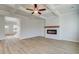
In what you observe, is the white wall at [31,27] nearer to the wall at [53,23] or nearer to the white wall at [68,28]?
the wall at [53,23]

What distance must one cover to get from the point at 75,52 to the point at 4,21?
1629 millimetres

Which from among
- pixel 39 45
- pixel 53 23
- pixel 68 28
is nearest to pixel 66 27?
pixel 68 28

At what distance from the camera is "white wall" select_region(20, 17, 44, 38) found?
254cm

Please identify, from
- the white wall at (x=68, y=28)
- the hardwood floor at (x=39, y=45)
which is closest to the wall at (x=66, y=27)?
the white wall at (x=68, y=28)

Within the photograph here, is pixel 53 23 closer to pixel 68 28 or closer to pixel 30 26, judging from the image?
pixel 68 28

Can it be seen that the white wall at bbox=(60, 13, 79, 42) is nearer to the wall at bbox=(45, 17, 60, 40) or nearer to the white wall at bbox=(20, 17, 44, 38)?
the wall at bbox=(45, 17, 60, 40)

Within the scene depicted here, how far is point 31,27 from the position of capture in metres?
2.69

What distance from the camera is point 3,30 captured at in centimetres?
249

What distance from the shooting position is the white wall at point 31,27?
2.54 m

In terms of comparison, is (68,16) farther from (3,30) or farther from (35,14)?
(3,30)

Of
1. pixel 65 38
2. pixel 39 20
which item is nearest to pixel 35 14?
pixel 39 20

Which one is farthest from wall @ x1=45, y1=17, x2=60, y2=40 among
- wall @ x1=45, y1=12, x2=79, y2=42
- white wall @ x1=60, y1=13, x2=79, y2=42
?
white wall @ x1=60, y1=13, x2=79, y2=42
